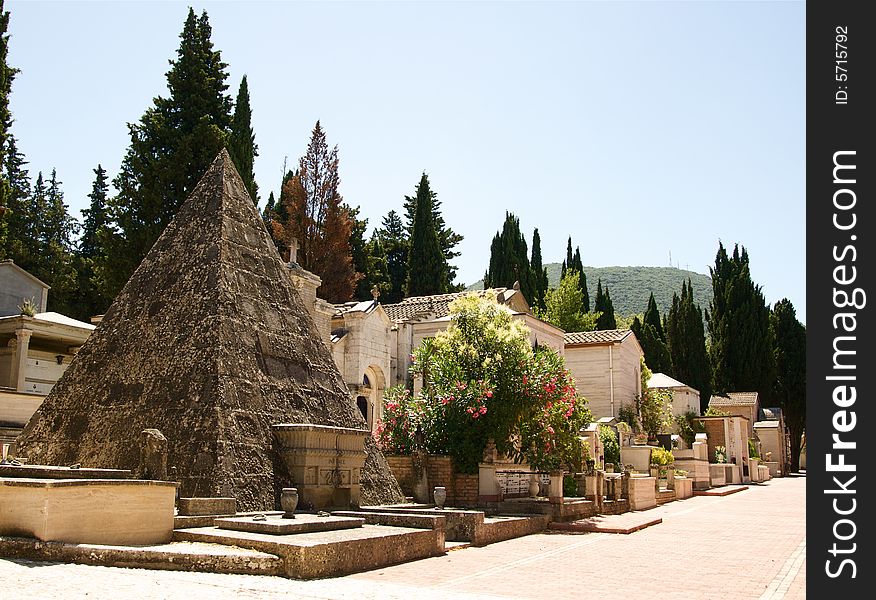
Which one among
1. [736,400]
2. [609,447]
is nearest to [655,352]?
[736,400]

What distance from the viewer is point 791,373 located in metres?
Answer: 57.7

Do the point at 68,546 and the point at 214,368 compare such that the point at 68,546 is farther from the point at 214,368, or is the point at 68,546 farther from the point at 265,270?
the point at 265,270

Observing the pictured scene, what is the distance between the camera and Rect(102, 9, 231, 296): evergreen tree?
93.9ft

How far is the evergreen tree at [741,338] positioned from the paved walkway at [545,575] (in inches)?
1681

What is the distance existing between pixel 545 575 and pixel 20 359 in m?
17.0

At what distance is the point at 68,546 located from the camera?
26.0 ft

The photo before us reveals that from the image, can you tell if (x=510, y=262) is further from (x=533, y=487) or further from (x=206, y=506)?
(x=206, y=506)

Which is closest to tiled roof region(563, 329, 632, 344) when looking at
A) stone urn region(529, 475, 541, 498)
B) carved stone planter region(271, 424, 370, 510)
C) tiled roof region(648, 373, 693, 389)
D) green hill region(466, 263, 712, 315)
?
tiled roof region(648, 373, 693, 389)

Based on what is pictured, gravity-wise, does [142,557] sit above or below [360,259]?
below

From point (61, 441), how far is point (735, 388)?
51481 millimetres

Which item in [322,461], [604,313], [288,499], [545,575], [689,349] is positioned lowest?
[545,575]

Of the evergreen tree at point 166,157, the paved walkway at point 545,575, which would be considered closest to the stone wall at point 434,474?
the paved walkway at point 545,575

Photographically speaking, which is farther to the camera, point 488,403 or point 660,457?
point 660,457
